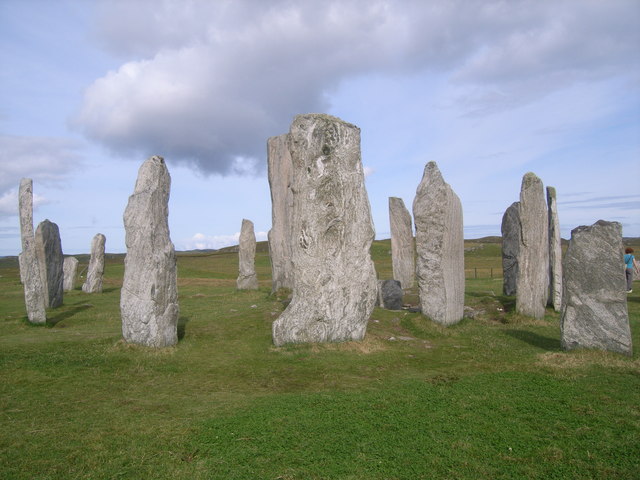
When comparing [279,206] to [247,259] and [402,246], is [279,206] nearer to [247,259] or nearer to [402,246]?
[247,259]

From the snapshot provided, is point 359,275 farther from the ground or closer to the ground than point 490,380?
farther from the ground

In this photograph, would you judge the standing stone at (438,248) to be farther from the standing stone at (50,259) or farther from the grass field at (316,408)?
the standing stone at (50,259)

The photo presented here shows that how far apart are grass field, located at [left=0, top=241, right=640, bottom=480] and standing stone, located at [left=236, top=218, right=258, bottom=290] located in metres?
10.9

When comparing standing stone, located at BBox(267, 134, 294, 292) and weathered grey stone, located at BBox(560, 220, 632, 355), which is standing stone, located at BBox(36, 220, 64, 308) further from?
weathered grey stone, located at BBox(560, 220, 632, 355)

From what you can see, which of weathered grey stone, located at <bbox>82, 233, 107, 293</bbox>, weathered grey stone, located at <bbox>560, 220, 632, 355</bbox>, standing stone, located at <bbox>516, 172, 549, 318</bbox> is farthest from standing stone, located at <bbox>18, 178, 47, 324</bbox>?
standing stone, located at <bbox>516, 172, 549, 318</bbox>

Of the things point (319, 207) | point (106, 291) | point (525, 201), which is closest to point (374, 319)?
point (319, 207)

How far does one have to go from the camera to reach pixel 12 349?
10320 mm

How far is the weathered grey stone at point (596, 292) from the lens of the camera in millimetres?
9500

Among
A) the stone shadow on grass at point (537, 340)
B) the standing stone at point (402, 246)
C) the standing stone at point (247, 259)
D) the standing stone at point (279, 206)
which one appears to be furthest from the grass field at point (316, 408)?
the standing stone at point (402, 246)

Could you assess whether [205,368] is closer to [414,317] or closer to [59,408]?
[59,408]

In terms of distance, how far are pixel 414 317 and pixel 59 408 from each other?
936cm

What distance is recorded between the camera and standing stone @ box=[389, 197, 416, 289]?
2370 cm

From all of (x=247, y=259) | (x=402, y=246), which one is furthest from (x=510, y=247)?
(x=247, y=259)

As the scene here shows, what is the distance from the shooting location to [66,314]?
655 inches
